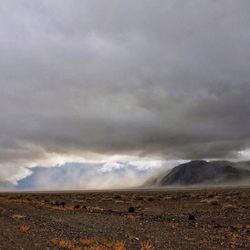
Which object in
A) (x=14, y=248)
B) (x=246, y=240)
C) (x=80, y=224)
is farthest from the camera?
(x=80, y=224)

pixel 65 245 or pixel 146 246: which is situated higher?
pixel 65 245

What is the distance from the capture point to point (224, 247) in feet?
73.6

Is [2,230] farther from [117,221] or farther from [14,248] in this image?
[117,221]

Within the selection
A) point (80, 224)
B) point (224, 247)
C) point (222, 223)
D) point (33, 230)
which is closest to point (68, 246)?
point (33, 230)

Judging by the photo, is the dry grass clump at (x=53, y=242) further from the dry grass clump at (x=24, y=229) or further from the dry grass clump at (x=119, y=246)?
the dry grass clump at (x=24, y=229)

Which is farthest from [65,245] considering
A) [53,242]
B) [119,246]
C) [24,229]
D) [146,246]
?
[24,229]

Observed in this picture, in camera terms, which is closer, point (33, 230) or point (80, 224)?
point (33, 230)

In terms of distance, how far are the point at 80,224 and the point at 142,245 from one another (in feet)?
31.1

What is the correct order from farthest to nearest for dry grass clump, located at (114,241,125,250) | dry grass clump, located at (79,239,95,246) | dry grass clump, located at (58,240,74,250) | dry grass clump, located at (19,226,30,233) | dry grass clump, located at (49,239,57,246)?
dry grass clump, located at (19,226,30,233) < dry grass clump, located at (79,239,95,246) < dry grass clump, located at (49,239,57,246) < dry grass clump, located at (114,241,125,250) < dry grass clump, located at (58,240,74,250)

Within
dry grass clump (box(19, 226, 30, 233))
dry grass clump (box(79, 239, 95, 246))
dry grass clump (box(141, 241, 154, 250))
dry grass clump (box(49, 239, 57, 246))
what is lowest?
dry grass clump (box(141, 241, 154, 250))

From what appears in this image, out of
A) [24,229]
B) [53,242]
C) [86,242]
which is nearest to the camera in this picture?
Answer: [53,242]

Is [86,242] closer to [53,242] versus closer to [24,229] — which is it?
[53,242]

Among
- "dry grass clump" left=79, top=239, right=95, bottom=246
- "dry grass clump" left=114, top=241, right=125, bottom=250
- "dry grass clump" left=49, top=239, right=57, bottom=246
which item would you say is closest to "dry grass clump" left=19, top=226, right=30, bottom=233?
"dry grass clump" left=49, top=239, right=57, bottom=246

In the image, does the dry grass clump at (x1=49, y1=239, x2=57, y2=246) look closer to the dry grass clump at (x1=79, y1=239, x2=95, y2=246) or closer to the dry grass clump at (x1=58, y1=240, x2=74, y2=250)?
the dry grass clump at (x1=58, y1=240, x2=74, y2=250)
